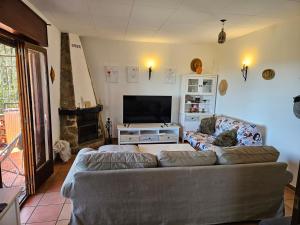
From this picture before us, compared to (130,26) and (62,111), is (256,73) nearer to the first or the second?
(130,26)

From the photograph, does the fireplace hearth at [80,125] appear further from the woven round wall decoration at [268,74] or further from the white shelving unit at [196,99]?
the woven round wall decoration at [268,74]

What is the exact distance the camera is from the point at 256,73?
382 centimetres

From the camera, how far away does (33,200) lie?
2.60 meters

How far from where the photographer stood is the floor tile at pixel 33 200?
2.52m

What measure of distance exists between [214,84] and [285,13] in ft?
8.07

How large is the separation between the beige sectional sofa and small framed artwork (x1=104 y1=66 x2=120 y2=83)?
3213mm

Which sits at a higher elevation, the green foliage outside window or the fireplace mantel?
the green foliage outside window

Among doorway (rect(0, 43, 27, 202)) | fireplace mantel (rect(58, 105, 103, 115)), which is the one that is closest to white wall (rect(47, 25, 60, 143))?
fireplace mantel (rect(58, 105, 103, 115))

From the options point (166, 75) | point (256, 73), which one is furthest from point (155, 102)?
point (256, 73)

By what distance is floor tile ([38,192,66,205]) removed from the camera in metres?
2.57

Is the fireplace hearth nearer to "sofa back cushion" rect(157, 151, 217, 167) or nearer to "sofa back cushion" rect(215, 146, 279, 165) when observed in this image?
"sofa back cushion" rect(157, 151, 217, 167)

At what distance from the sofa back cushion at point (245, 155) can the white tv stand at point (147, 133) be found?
277cm

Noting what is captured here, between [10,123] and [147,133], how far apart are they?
2.79 meters

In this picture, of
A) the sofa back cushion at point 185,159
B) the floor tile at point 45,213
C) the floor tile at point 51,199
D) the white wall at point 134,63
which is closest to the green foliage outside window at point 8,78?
Result: the floor tile at point 51,199
